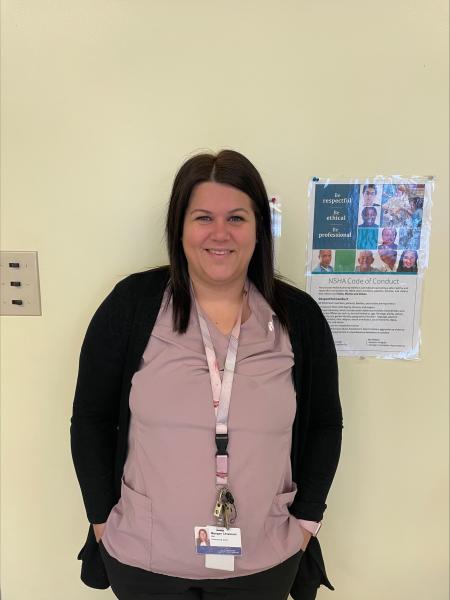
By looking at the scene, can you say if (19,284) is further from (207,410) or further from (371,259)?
(371,259)

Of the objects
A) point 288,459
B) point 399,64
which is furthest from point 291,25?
point 288,459

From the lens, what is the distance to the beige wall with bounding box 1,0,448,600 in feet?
3.88

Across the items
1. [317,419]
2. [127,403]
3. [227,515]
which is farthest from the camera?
[317,419]

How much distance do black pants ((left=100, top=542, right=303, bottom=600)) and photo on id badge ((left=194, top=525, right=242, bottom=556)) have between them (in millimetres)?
93

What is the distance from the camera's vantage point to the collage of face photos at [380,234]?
127 centimetres

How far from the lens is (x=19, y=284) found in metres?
1.30

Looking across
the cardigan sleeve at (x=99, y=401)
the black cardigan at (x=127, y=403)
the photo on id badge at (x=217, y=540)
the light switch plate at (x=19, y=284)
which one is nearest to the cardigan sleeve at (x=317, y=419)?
the black cardigan at (x=127, y=403)

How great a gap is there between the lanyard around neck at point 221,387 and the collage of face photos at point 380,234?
0.43 meters

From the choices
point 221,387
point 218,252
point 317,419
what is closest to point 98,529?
point 221,387

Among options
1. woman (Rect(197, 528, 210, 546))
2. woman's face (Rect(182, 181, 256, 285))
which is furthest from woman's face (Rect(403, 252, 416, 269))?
woman (Rect(197, 528, 210, 546))

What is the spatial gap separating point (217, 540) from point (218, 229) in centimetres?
72

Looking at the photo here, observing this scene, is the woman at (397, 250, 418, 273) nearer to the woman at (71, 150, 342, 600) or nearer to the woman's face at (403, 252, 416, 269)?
the woman's face at (403, 252, 416, 269)

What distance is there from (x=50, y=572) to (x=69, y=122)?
1.48 metres

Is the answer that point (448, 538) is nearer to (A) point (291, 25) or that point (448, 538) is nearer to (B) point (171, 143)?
(B) point (171, 143)
